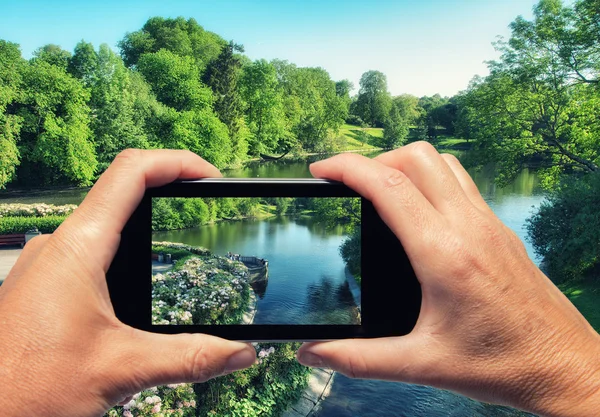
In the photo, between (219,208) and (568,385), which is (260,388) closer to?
(219,208)

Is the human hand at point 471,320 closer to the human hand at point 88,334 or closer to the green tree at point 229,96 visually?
the human hand at point 88,334

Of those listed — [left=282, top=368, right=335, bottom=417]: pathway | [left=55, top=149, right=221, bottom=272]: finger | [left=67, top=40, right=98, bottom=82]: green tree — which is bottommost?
[left=282, top=368, right=335, bottom=417]: pathway

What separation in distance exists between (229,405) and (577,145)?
596 inches

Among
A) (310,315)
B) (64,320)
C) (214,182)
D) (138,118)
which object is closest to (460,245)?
(310,315)

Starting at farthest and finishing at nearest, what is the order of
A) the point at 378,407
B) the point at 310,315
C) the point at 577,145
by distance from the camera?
1. the point at 577,145
2. the point at 378,407
3. the point at 310,315

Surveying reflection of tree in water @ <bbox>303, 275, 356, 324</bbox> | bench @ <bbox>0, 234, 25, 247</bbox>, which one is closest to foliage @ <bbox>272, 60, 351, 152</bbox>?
bench @ <bbox>0, 234, 25, 247</bbox>

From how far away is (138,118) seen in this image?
22.8 m

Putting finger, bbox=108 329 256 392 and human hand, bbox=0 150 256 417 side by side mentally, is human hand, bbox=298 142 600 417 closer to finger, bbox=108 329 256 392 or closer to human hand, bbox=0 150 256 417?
finger, bbox=108 329 256 392

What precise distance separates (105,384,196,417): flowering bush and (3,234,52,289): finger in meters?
3.77

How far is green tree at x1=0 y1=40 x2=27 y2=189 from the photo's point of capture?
18.0 m

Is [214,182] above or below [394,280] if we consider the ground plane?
above

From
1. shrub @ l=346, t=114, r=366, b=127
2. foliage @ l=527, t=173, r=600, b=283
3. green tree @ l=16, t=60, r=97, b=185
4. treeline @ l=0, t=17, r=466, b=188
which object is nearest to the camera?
foliage @ l=527, t=173, r=600, b=283

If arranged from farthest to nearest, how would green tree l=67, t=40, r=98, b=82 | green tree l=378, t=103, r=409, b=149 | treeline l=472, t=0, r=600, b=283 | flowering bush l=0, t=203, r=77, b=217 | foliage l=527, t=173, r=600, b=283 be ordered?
green tree l=378, t=103, r=409, b=149 → green tree l=67, t=40, r=98, b=82 → flowering bush l=0, t=203, r=77, b=217 → treeline l=472, t=0, r=600, b=283 → foliage l=527, t=173, r=600, b=283

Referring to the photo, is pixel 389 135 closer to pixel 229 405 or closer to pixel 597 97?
pixel 597 97
